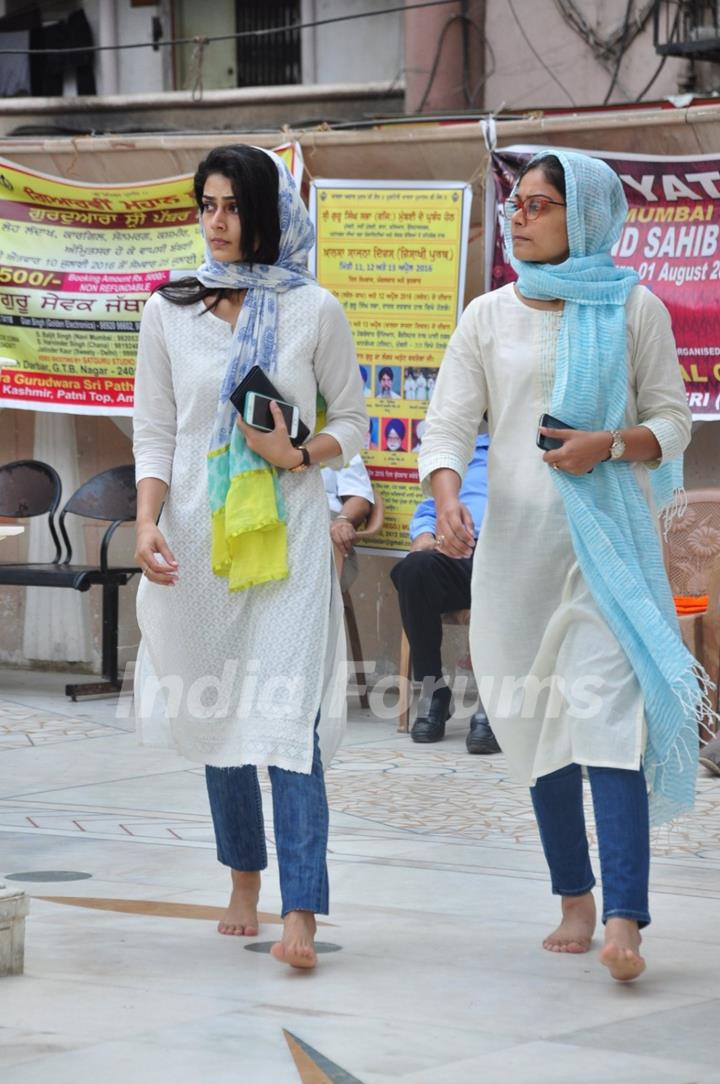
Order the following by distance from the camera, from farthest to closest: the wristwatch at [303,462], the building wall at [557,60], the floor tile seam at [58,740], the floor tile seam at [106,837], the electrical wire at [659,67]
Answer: the building wall at [557,60]
the electrical wire at [659,67]
the floor tile seam at [58,740]
the floor tile seam at [106,837]
the wristwatch at [303,462]

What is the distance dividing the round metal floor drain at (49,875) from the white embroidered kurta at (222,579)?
2.62ft

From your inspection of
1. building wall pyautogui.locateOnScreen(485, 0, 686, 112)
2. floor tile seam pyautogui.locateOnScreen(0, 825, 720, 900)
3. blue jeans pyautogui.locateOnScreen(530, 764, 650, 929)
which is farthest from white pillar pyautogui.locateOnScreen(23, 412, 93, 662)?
building wall pyautogui.locateOnScreen(485, 0, 686, 112)

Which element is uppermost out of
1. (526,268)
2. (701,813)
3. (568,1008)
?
(526,268)

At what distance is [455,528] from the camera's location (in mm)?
3652

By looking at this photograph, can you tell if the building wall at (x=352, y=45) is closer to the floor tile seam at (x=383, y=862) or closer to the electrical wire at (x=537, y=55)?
the electrical wire at (x=537, y=55)

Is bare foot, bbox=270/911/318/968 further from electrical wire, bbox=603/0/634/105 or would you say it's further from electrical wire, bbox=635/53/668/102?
electrical wire, bbox=603/0/634/105

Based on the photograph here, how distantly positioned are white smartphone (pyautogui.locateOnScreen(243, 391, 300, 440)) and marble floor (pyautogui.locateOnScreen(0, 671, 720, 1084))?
1.12m

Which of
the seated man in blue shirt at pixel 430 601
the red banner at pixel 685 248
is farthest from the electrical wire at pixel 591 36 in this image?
the seated man in blue shirt at pixel 430 601

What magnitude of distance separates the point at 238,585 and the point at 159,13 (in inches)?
571

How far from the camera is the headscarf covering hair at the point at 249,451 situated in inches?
149

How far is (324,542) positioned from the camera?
3875mm

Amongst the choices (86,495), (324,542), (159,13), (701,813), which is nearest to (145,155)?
(86,495)

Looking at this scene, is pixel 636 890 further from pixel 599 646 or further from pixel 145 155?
pixel 145 155

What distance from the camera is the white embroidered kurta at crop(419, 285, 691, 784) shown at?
3.74 meters
